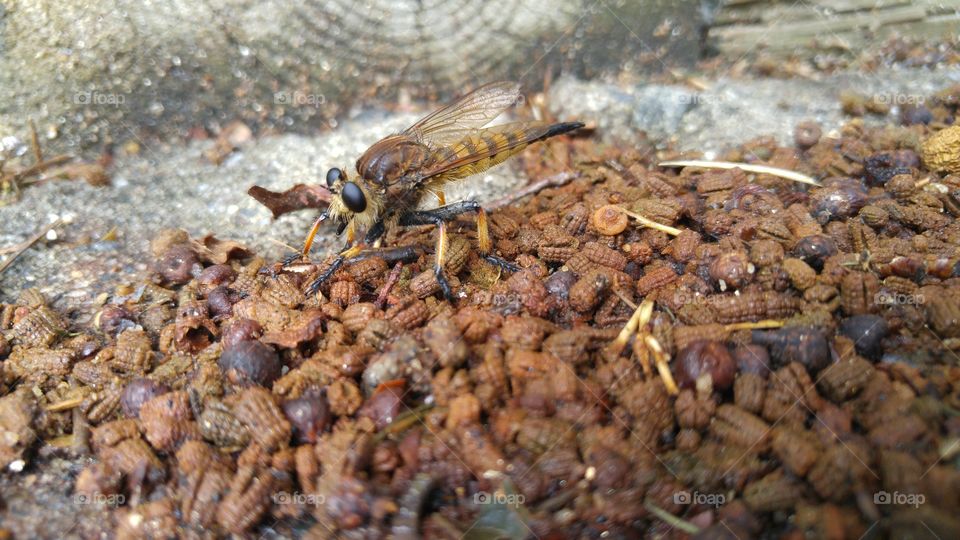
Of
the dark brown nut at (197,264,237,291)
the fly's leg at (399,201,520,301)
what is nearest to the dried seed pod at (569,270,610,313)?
the fly's leg at (399,201,520,301)

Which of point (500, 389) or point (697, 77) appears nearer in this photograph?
point (500, 389)

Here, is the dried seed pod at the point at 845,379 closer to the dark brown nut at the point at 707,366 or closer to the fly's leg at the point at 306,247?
the dark brown nut at the point at 707,366

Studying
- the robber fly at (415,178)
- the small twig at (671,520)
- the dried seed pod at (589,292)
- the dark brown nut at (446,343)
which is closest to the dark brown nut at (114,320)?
the robber fly at (415,178)

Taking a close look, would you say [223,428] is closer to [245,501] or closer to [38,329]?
[245,501]

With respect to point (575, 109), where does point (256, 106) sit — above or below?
above

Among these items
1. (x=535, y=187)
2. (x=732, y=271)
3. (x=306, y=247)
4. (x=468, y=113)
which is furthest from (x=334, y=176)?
(x=732, y=271)

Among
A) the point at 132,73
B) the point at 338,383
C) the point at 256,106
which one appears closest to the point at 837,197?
the point at 338,383

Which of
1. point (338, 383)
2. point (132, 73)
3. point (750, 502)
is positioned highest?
point (132, 73)

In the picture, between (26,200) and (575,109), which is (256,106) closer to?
(26,200)
